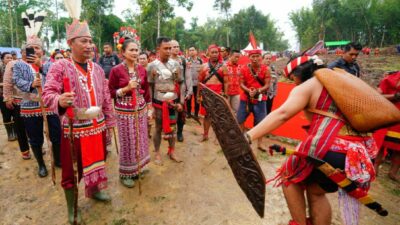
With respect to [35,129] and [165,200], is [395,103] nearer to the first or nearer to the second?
[165,200]

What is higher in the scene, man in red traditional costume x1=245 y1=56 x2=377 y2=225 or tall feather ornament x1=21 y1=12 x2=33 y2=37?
tall feather ornament x1=21 y1=12 x2=33 y2=37

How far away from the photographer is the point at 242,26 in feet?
172

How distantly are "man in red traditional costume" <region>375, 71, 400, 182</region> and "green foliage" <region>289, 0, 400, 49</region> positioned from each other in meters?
42.6

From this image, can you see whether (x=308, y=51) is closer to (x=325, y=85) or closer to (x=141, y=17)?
(x=325, y=85)

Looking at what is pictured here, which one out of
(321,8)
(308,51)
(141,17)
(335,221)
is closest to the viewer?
(308,51)

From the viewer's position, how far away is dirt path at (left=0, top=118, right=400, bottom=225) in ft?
9.27

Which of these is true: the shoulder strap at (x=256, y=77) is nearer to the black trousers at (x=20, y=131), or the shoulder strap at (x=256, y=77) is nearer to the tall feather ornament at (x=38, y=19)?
the tall feather ornament at (x=38, y=19)

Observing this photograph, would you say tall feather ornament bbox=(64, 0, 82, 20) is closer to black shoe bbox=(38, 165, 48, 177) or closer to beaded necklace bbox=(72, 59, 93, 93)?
beaded necklace bbox=(72, 59, 93, 93)

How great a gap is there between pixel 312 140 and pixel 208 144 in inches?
137

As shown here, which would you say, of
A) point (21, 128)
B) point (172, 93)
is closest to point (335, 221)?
point (172, 93)

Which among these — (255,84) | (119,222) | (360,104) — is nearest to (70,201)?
(119,222)

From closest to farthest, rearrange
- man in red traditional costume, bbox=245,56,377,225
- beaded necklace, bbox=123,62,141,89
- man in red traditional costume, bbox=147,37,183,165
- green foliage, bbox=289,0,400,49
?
man in red traditional costume, bbox=245,56,377,225 → beaded necklace, bbox=123,62,141,89 → man in red traditional costume, bbox=147,37,183,165 → green foliage, bbox=289,0,400,49

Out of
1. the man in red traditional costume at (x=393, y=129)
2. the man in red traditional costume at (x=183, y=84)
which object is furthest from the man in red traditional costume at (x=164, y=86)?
the man in red traditional costume at (x=393, y=129)

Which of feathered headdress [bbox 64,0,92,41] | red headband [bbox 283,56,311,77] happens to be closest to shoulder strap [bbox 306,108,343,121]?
red headband [bbox 283,56,311,77]
